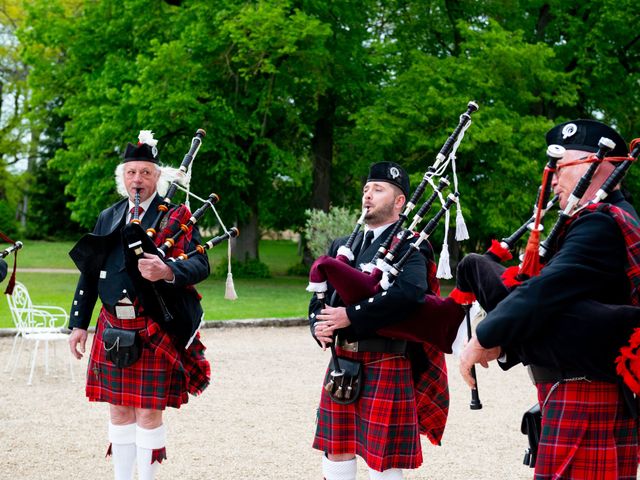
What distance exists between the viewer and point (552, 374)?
2348 mm

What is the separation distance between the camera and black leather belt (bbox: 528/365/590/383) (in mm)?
2285

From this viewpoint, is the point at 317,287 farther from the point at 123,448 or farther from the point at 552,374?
the point at 123,448

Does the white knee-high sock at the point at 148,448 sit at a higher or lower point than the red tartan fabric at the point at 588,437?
lower

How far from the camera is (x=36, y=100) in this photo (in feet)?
60.5

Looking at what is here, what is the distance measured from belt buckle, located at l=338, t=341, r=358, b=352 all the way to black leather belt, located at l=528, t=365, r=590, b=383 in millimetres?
892

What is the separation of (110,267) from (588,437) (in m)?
2.26

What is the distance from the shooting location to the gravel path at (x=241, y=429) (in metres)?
4.31

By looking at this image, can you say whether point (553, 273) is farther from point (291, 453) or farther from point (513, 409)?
point (513, 409)

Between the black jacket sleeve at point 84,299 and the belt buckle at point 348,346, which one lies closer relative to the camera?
the belt buckle at point 348,346

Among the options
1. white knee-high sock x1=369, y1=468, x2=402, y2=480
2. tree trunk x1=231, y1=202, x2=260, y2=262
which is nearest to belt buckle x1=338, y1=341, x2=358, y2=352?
white knee-high sock x1=369, y1=468, x2=402, y2=480

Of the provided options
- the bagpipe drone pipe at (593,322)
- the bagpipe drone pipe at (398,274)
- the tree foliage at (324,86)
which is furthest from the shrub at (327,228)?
the bagpipe drone pipe at (593,322)

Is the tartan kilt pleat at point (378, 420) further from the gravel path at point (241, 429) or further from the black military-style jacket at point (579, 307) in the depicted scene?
the gravel path at point (241, 429)

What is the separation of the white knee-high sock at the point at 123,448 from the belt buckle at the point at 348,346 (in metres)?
1.16

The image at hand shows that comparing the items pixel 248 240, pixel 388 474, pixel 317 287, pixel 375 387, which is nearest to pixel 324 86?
pixel 248 240
